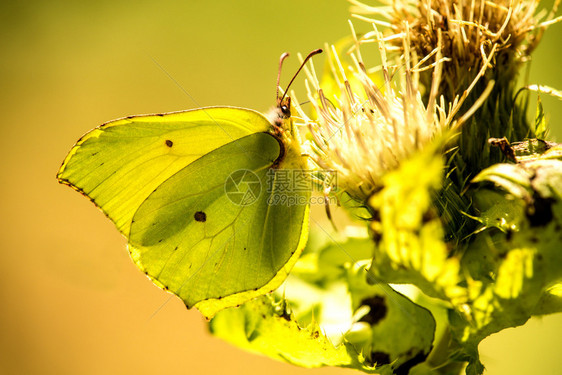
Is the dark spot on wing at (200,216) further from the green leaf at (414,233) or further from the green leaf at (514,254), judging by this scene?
the green leaf at (514,254)

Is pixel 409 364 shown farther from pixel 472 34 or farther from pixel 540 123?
pixel 472 34

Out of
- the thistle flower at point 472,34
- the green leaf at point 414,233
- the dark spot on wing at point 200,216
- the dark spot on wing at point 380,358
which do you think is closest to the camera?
the green leaf at point 414,233

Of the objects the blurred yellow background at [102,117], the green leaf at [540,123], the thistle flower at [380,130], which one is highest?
the thistle flower at [380,130]

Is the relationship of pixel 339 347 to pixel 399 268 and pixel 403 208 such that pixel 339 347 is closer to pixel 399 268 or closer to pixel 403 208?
pixel 399 268

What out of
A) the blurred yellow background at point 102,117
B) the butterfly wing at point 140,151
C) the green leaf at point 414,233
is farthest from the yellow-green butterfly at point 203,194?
the blurred yellow background at point 102,117

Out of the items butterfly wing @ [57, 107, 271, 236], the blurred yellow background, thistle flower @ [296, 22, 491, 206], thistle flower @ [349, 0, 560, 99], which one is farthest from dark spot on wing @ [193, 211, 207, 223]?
the blurred yellow background

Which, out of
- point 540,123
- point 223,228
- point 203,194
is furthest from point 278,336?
point 540,123

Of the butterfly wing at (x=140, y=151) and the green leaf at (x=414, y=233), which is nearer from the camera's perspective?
the green leaf at (x=414, y=233)
